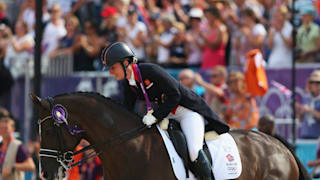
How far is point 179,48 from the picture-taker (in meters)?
14.4

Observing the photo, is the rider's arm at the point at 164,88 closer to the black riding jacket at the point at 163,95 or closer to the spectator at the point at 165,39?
the black riding jacket at the point at 163,95

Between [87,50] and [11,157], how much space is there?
4.63 m

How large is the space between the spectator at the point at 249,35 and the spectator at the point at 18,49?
454cm

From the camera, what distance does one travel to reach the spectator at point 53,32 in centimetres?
1585

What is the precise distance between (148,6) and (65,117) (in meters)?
9.64

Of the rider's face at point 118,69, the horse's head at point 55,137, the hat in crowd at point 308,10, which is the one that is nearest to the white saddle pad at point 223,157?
the rider's face at point 118,69

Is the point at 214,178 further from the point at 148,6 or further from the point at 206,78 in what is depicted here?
the point at 148,6

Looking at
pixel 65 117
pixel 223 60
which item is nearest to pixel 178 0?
pixel 223 60

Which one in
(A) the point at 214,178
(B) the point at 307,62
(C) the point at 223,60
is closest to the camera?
(A) the point at 214,178

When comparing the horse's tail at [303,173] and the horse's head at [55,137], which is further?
the horse's tail at [303,173]

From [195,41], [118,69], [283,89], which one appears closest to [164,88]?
[118,69]

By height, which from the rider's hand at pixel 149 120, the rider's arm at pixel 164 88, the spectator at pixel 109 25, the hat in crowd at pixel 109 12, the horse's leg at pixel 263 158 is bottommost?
the horse's leg at pixel 263 158

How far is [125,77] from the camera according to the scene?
747cm

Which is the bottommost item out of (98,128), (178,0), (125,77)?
(98,128)
